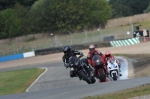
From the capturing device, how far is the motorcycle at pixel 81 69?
17.7 m

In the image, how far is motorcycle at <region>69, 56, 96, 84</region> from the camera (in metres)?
17.7

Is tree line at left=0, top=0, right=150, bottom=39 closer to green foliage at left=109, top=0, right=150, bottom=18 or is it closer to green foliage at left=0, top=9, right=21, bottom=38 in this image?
green foliage at left=0, top=9, right=21, bottom=38

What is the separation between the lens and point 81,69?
17.9 metres

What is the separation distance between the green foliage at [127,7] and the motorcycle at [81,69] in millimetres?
94511

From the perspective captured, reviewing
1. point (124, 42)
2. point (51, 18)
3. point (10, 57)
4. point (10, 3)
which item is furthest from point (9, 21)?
point (124, 42)

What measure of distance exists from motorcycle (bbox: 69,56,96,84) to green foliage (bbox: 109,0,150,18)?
9451 centimetres

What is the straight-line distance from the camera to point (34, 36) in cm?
7656

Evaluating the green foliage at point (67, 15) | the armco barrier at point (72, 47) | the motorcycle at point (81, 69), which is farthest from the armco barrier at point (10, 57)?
the motorcycle at point (81, 69)

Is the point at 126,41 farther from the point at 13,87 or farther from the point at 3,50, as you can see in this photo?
the point at 13,87

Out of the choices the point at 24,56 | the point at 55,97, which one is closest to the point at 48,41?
the point at 24,56

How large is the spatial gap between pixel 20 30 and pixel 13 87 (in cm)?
5312

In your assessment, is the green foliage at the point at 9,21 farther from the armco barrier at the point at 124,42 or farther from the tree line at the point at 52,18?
the armco barrier at the point at 124,42

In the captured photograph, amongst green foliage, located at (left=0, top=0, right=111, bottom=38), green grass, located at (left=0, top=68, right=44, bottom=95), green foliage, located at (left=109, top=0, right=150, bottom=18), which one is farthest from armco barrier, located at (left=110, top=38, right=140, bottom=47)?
green foliage, located at (left=109, top=0, right=150, bottom=18)

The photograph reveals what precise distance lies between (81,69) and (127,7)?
98.0m
